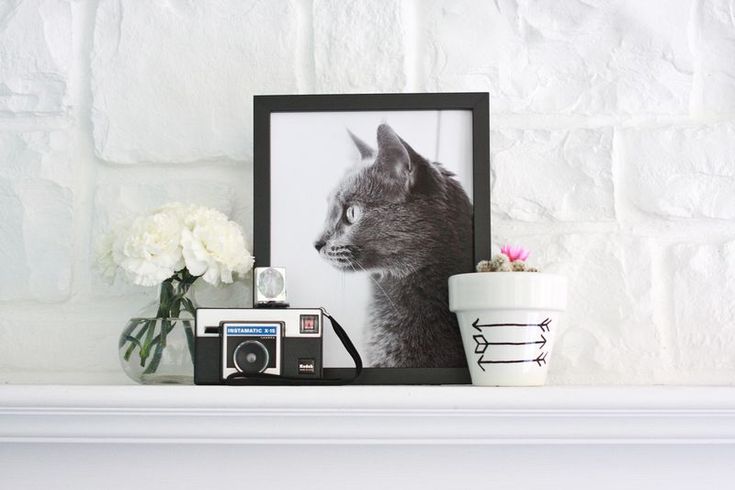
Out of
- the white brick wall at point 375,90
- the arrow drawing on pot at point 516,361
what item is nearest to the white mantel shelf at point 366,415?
the arrow drawing on pot at point 516,361

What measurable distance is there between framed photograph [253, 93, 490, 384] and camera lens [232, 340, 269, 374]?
11 centimetres

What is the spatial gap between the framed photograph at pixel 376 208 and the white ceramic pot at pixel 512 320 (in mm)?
89

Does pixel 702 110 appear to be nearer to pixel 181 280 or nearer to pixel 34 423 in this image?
pixel 181 280

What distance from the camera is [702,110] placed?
1116mm

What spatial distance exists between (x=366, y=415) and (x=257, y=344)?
0.16 metres

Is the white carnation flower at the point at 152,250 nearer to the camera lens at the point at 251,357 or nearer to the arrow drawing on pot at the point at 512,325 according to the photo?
the camera lens at the point at 251,357

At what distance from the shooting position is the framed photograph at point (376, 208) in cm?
103

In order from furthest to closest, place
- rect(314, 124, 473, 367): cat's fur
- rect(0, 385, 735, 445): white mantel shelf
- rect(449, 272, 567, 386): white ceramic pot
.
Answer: rect(314, 124, 473, 367): cat's fur < rect(449, 272, 567, 386): white ceramic pot < rect(0, 385, 735, 445): white mantel shelf

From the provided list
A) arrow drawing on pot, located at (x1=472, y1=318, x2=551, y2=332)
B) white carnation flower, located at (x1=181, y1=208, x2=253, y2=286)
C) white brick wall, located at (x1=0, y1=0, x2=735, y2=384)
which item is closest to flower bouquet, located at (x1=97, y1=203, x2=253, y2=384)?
white carnation flower, located at (x1=181, y1=208, x2=253, y2=286)

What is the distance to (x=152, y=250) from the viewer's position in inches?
37.7

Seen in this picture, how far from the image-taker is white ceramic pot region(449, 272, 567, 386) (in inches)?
35.8

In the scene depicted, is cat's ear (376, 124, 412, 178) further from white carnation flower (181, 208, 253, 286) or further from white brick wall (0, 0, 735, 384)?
white carnation flower (181, 208, 253, 286)

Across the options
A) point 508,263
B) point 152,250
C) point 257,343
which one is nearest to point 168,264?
point 152,250

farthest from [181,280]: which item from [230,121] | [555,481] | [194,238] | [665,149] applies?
[665,149]
